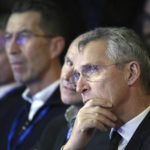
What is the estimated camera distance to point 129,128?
6.60 feet

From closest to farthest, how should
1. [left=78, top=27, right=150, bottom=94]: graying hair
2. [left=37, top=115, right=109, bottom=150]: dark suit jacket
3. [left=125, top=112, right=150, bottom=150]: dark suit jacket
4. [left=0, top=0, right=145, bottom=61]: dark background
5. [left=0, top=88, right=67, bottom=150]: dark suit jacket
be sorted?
[left=125, top=112, right=150, bottom=150]: dark suit jacket, [left=78, top=27, right=150, bottom=94]: graying hair, [left=37, top=115, right=109, bottom=150]: dark suit jacket, [left=0, top=88, right=67, bottom=150]: dark suit jacket, [left=0, top=0, right=145, bottom=61]: dark background

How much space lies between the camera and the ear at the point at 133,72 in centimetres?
203

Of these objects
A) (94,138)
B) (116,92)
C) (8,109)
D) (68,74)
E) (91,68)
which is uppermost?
(91,68)

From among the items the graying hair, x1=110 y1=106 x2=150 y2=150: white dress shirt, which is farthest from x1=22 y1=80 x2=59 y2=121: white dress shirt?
x1=110 y1=106 x2=150 y2=150: white dress shirt

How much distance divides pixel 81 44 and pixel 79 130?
0.44 meters

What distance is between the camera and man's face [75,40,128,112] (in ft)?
6.61

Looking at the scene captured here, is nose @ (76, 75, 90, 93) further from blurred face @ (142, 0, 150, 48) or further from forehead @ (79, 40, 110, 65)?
blurred face @ (142, 0, 150, 48)

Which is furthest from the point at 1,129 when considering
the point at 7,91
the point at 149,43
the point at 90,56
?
the point at 90,56

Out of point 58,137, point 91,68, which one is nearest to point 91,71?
point 91,68

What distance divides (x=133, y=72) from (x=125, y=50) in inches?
4.4

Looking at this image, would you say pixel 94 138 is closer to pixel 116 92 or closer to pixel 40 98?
→ pixel 116 92

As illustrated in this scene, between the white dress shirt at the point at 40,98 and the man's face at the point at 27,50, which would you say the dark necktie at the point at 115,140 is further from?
the man's face at the point at 27,50

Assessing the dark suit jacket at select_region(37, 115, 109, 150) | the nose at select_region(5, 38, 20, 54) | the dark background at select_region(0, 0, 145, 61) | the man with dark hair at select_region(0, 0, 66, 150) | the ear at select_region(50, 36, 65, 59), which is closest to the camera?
the dark suit jacket at select_region(37, 115, 109, 150)

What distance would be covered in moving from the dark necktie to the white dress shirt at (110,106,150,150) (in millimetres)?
24
